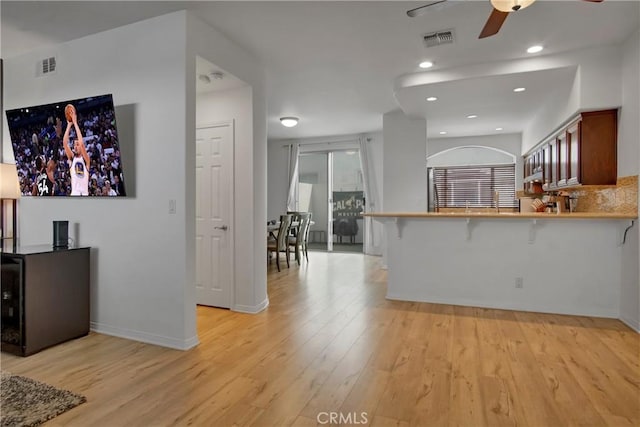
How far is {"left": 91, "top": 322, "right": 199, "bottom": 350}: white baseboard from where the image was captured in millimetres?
2941

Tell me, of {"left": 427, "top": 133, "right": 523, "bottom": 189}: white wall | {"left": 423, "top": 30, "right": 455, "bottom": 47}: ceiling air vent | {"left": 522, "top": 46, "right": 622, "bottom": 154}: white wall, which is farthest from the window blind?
{"left": 423, "top": 30, "right": 455, "bottom": 47}: ceiling air vent

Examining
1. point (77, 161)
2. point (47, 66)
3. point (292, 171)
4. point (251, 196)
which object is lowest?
point (251, 196)

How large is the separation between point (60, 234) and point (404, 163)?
4.94 meters

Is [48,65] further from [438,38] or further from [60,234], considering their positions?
[438,38]

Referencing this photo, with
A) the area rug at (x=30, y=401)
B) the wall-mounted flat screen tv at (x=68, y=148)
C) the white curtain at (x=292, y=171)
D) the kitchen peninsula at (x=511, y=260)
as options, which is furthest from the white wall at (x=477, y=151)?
the area rug at (x=30, y=401)

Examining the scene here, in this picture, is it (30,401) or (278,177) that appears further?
(278,177)

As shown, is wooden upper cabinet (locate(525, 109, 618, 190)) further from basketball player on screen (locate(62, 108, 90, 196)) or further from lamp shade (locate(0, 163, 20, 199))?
lamp shade (locate(0, 163, 20, 199))

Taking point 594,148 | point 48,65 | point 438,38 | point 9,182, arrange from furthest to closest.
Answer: point 594,148, point 9,182, point 48,65, point 438,38

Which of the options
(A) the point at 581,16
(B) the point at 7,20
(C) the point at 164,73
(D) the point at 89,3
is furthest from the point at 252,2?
(A) the point at 581,16

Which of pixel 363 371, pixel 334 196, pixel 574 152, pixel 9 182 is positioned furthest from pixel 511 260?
pixel 9 182

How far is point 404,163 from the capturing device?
621 centimetres

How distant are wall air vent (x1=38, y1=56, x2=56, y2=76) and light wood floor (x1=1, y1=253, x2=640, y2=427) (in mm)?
2660
